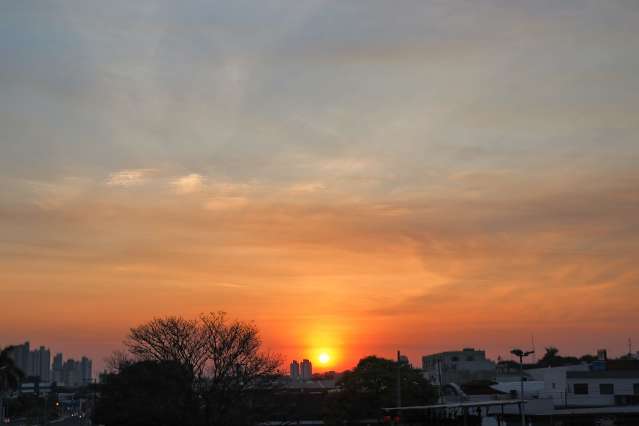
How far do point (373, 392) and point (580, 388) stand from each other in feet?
82.6

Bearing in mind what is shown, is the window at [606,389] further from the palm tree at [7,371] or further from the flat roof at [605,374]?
the palm tree at [7,371]

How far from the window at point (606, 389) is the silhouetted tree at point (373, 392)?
1993 cm

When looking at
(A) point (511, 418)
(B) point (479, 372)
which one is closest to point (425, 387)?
(A) point (511, 418)

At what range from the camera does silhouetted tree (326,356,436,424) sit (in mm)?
96125

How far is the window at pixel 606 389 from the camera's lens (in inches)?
3735

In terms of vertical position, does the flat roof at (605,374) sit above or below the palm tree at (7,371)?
below

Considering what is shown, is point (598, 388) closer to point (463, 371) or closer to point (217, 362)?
point (217, 362)

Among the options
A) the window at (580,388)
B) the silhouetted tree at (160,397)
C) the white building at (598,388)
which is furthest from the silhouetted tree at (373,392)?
the silhouetted tree at (160,397)

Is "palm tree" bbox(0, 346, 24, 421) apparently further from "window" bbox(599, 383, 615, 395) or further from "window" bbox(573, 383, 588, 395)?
"window" bbox(599, 383, 615, 395)

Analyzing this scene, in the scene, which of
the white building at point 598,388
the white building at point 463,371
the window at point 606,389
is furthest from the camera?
the white building at point 463,371

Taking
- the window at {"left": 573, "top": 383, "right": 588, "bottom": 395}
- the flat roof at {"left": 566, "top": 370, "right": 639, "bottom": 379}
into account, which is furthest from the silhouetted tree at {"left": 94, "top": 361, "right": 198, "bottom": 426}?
the flat roof at {"left": 566, "top": 370, "right": 639, "bottom": 379}

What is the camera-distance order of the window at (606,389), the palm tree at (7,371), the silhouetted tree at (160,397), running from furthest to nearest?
the palm tree at (7,371) < the window at (606,389) < the silhouetted tree at (160,397)

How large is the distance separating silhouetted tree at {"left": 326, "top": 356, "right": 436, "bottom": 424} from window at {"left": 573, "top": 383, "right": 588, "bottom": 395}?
1709 cm

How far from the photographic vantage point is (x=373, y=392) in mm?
97375
